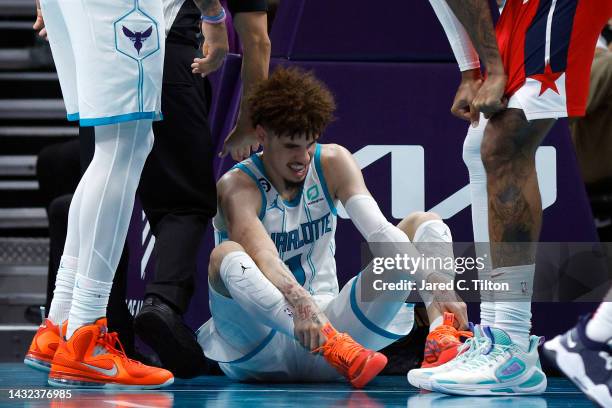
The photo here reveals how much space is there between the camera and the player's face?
3676mm

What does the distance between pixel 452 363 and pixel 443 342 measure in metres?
0.26

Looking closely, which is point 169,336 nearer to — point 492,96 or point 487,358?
point 487,358

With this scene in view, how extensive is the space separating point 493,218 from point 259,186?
0.83 metres

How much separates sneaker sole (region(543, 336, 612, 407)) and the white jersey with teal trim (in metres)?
1.28

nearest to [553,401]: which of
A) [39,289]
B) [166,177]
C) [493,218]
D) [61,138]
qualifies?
[493,218]

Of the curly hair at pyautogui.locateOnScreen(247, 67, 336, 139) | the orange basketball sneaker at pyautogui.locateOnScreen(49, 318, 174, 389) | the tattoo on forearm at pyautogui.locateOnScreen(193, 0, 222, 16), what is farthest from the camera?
the curly hair at pyautogui.locateOnScreen(247, 67, 336, 139)

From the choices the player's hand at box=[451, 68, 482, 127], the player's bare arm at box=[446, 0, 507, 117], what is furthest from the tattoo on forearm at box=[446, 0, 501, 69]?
the player's hand at box=[451, 68, 482, 127]

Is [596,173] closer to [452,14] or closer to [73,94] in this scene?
[452,14]

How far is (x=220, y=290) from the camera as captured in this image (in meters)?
3.69

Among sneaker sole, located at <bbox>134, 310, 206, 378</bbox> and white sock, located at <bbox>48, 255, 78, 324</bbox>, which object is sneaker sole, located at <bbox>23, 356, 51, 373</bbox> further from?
sneaker sole, located at <bbox>134, 310, 206, 378</bbox>

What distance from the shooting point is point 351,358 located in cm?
325

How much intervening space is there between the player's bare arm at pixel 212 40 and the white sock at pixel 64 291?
2.27 ft

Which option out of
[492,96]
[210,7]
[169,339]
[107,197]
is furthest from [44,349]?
[492,96]

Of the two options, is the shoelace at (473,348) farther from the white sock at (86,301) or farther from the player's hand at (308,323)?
the white sock at (86,301)
